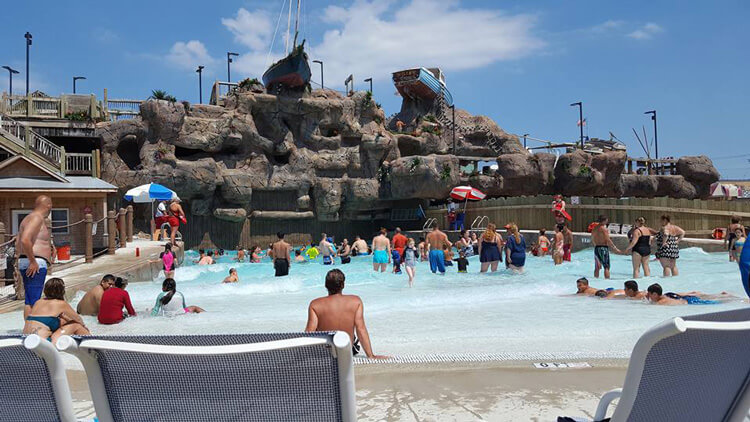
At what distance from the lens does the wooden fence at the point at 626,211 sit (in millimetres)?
17891

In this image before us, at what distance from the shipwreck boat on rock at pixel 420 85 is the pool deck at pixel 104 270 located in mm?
29476

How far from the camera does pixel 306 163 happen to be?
2720 centimetres

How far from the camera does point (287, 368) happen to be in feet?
5.71

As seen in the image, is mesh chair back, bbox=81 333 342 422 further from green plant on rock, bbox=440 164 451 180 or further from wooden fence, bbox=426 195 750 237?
green plant on rock, bbox=440 164 451 180

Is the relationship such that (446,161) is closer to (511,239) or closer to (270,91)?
(270,91)

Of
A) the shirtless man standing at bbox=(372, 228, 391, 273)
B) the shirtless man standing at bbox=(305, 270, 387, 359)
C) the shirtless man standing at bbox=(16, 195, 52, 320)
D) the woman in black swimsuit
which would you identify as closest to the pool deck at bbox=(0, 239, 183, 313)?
the shirtless man standing at bbox=(16, 195, 52, 320)

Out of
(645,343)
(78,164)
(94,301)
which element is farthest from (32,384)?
(78,164)

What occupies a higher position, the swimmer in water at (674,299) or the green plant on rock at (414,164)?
the green plant on rock at (414,164)

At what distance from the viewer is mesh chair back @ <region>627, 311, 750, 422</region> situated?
6.22ft

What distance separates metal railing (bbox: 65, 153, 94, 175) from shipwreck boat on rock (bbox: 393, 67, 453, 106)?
2552cm

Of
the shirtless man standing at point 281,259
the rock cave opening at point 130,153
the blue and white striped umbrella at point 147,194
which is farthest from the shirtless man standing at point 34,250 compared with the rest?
the rock cave opening at point 130,153

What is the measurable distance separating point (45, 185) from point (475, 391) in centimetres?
1290

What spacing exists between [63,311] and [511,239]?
410 inches

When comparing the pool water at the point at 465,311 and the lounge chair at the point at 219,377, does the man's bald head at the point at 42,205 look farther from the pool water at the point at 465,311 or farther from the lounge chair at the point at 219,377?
the lounge chair at the point at 219,377
